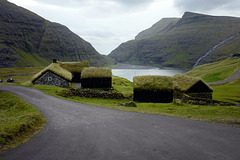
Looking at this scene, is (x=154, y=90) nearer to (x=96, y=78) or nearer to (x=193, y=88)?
(x=193, y=88)

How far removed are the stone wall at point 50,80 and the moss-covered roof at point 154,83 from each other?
68.1ft

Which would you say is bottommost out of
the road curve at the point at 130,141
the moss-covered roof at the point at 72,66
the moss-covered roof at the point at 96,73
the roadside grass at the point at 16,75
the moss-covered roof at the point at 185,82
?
the roadside grass at the point at 16,75

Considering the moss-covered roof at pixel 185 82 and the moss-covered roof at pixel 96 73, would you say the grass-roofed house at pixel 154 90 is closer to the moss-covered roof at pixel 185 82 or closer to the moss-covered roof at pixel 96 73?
the moss-covered roof at pixel 185 82

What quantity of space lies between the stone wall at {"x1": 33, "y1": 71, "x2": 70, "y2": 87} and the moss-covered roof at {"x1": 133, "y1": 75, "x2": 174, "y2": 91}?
68.1 ft

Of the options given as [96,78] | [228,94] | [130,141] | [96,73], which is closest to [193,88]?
[228,94]

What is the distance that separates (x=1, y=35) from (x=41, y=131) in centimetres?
21294

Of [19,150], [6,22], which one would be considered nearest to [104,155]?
[19,150]

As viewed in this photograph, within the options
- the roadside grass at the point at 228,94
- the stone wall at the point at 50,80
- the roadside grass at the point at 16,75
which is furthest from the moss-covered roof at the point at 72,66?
the roadside grass at the point at 228,94

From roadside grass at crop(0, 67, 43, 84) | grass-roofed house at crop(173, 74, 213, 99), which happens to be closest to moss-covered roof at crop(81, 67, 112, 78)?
grass-roofed house at crop(173, 74, 213, 99)

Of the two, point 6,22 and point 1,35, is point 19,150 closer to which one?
point 1,35

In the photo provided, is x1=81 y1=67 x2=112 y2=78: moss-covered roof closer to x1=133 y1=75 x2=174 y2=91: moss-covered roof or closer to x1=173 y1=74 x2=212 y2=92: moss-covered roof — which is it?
x1=133 y1=75 x2=174 y2=91: moss-covered roof

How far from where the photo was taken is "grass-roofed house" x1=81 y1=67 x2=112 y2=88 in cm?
3903

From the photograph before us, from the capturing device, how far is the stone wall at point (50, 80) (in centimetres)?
4047

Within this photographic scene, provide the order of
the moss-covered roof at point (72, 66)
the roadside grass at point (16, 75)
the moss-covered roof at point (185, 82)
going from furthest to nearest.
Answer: the roadside grass at point (16, 75) < the moss-covered roof at point (72, 66) < the moss-covered roof at point (185, 82)
